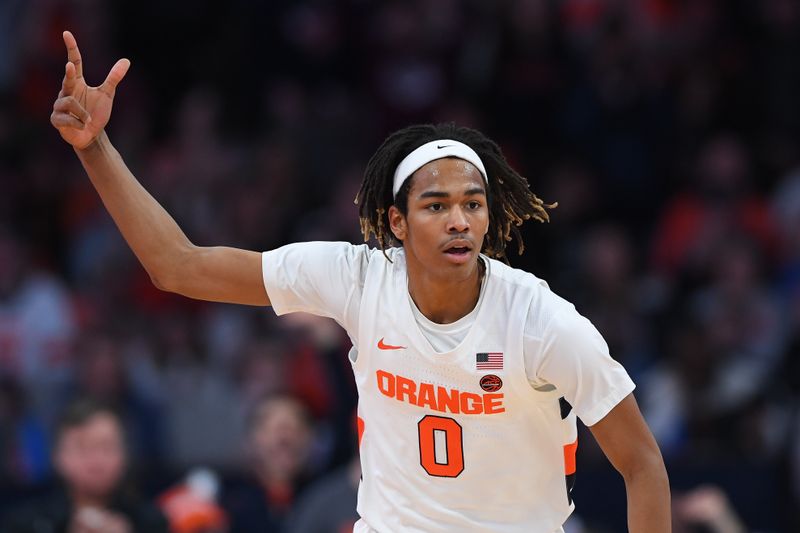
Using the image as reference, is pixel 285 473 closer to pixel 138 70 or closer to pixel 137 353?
pixel 137 353

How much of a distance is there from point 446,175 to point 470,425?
85 cm

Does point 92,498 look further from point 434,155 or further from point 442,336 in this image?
point 434,155

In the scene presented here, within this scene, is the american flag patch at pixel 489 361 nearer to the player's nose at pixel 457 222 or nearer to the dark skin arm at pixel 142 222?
the player's nose at pixel 457 222

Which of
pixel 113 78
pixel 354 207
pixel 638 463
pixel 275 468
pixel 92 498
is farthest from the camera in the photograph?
pixel 354 207

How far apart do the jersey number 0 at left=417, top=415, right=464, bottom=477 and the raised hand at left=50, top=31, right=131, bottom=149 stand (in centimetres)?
150

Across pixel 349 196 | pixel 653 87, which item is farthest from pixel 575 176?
pixel 349 196

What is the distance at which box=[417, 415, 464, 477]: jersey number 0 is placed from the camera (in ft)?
16.6

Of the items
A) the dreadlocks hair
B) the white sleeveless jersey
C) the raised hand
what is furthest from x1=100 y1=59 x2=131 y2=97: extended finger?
the dreadlocks hair

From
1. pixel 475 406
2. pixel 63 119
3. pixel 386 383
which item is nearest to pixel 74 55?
pixel 63 119

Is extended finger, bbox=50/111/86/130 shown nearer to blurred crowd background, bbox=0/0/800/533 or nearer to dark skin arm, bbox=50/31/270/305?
dark skin arm, bbox=50/31/270/305

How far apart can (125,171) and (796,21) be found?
779 centimetres

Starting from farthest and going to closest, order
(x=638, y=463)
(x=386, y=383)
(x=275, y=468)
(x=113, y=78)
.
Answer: (x=275, y=468) < (x=386, y=383) < (x=113, y=78) < (x=638, y=463)

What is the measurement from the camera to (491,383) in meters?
5.04

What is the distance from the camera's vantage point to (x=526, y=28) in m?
11.8
